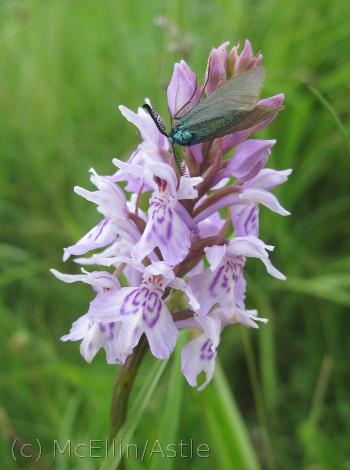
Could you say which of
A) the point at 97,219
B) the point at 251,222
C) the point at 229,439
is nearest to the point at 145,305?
the point at 251,222

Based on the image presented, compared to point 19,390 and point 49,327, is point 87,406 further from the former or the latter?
point 49,327

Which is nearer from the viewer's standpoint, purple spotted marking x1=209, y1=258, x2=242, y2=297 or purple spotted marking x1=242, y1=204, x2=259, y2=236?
purple spotted marking x1=209, y1=258, x2=242, y2=297

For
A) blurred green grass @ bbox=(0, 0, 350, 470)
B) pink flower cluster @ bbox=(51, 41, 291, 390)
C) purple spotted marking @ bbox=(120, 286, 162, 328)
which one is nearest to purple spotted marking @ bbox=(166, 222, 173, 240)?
pink flower cluster @ bbox=(51, 41, 291, 390)

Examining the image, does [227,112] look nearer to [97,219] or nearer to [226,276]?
A: [226,276]

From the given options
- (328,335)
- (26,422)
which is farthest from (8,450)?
(328,335)

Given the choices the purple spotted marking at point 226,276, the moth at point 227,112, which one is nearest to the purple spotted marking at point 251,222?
the purple spotted marking at point 226,276

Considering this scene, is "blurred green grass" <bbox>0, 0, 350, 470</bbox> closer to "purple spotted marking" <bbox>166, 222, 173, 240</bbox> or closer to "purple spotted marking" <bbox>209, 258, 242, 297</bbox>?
"purple spotted marking" <bbox>209, 258, 242, 297</bbox>
